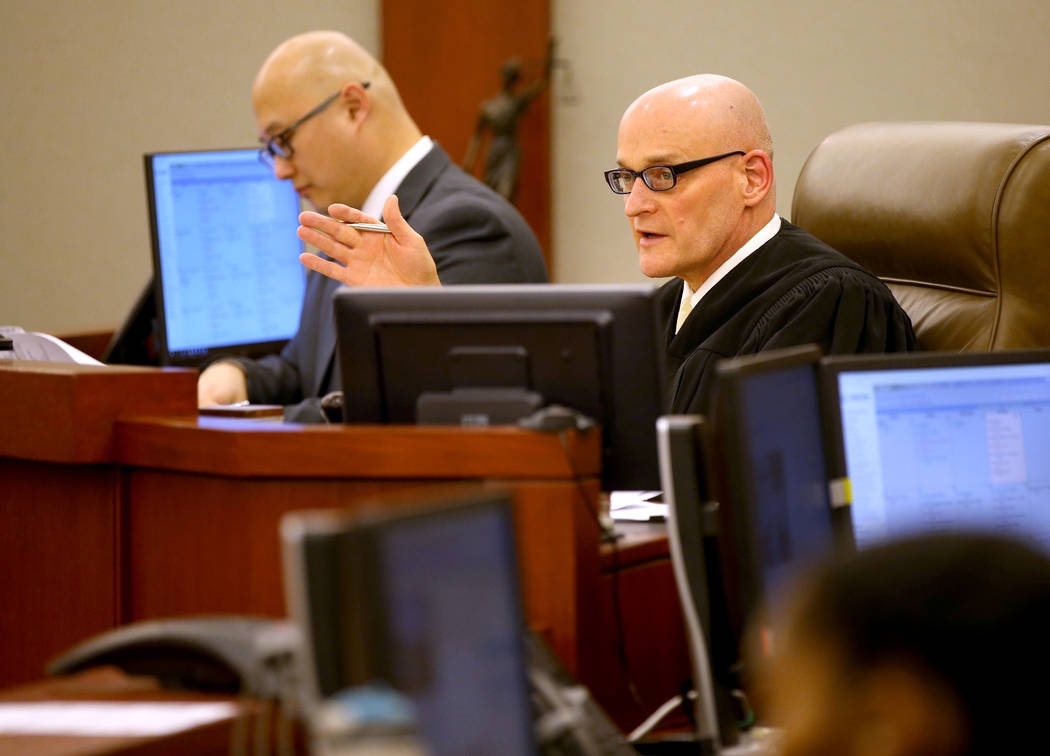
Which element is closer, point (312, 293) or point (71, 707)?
point (71, 707)

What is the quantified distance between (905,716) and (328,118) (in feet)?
9.65

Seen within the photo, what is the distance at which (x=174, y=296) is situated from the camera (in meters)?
3.39

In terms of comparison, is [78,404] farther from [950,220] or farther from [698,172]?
[950,220]

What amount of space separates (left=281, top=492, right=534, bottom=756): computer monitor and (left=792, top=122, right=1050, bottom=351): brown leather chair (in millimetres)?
1752

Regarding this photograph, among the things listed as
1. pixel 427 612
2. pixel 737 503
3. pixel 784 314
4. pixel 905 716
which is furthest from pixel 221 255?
pixel 905 716

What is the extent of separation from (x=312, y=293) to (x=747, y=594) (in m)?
2.29

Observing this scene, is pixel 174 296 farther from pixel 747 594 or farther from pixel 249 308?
pixel 747 594

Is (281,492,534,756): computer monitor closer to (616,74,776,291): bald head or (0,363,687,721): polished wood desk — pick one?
(0,363,687,721): polished wood desk

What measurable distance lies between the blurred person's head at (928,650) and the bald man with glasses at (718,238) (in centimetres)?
190

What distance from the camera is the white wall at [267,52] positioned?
4.49m

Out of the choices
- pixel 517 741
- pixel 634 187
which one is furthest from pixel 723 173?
pixel 517 741

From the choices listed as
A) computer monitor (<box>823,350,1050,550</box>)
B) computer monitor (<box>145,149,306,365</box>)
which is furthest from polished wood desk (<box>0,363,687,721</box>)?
computer monitor (<box>145,149,306,365</box>)

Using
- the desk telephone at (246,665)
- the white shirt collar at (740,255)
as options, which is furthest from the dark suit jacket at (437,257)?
the desk telephone at (246,665)

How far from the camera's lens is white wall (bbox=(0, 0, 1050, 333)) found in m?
4.49
